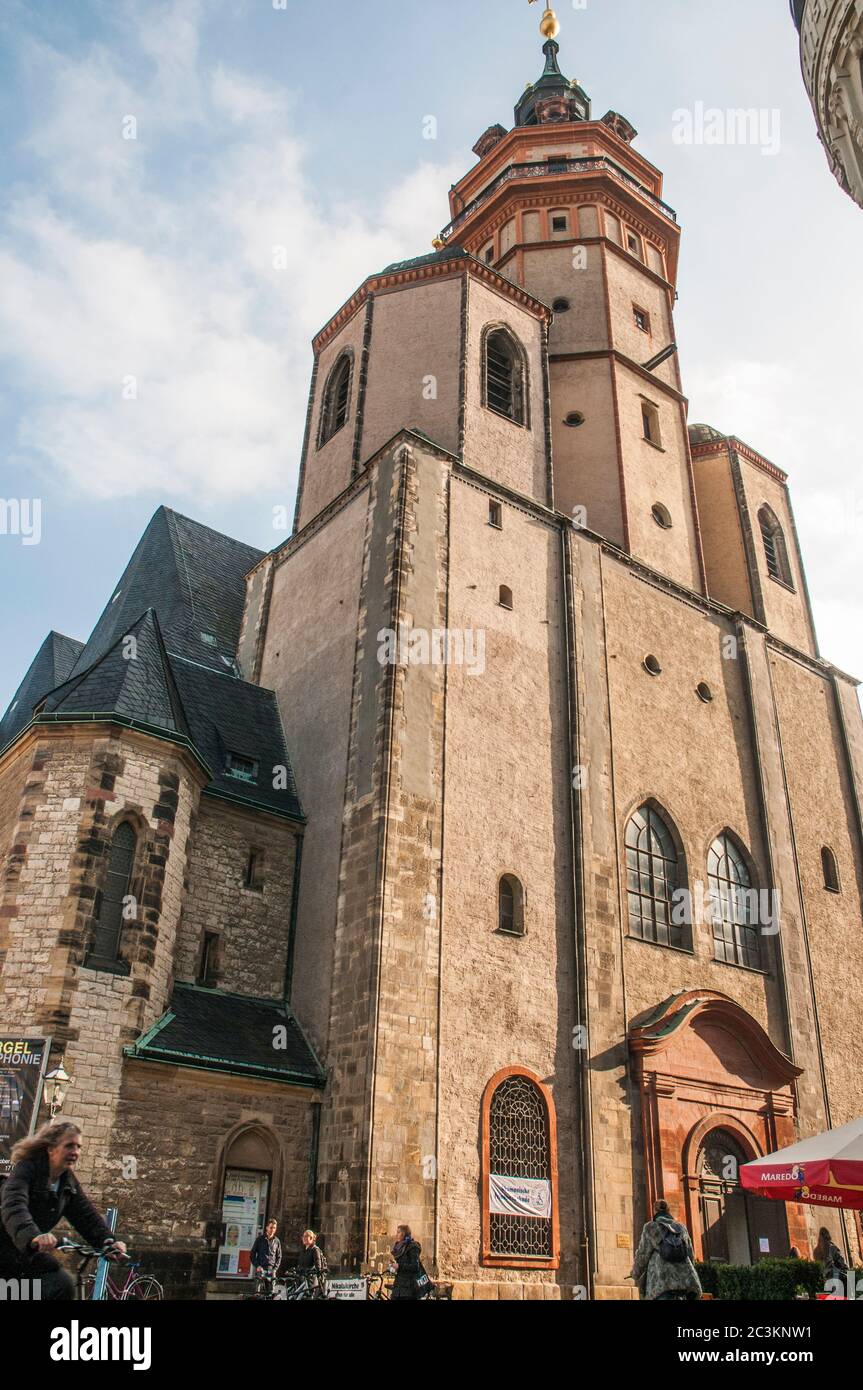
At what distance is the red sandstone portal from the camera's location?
15.6 metres

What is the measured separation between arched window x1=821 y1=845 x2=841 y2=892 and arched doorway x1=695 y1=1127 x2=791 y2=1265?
676 cm

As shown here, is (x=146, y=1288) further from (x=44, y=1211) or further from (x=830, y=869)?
(x=830, y=869)

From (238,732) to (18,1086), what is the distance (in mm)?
7329

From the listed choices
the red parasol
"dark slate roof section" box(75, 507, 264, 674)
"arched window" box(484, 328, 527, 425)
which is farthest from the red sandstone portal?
"arched window" box(484, 328, 527, 425)

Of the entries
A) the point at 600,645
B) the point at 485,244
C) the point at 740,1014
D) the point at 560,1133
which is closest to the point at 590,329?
the point at 485,244

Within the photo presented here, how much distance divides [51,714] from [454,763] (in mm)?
5906

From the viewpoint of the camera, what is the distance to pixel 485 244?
26.8 m

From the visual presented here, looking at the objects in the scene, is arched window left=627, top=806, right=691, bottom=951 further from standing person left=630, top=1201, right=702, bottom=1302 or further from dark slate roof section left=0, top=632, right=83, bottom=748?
dark slate roof section left=0, top=632, right=83, bottom=748

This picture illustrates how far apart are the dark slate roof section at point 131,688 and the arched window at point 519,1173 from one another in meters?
7.02

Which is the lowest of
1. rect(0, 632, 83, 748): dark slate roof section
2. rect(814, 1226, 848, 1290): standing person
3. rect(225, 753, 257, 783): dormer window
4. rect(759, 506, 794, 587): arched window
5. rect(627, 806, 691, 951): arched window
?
rect(814, 1226, 848, 1290): standing person

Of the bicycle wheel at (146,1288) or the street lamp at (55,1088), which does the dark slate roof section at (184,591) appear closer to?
the street lamp at (55,1088)

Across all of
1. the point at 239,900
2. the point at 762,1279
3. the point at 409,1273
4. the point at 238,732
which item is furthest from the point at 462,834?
the point at 762,1279

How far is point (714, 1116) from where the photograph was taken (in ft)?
53.9
